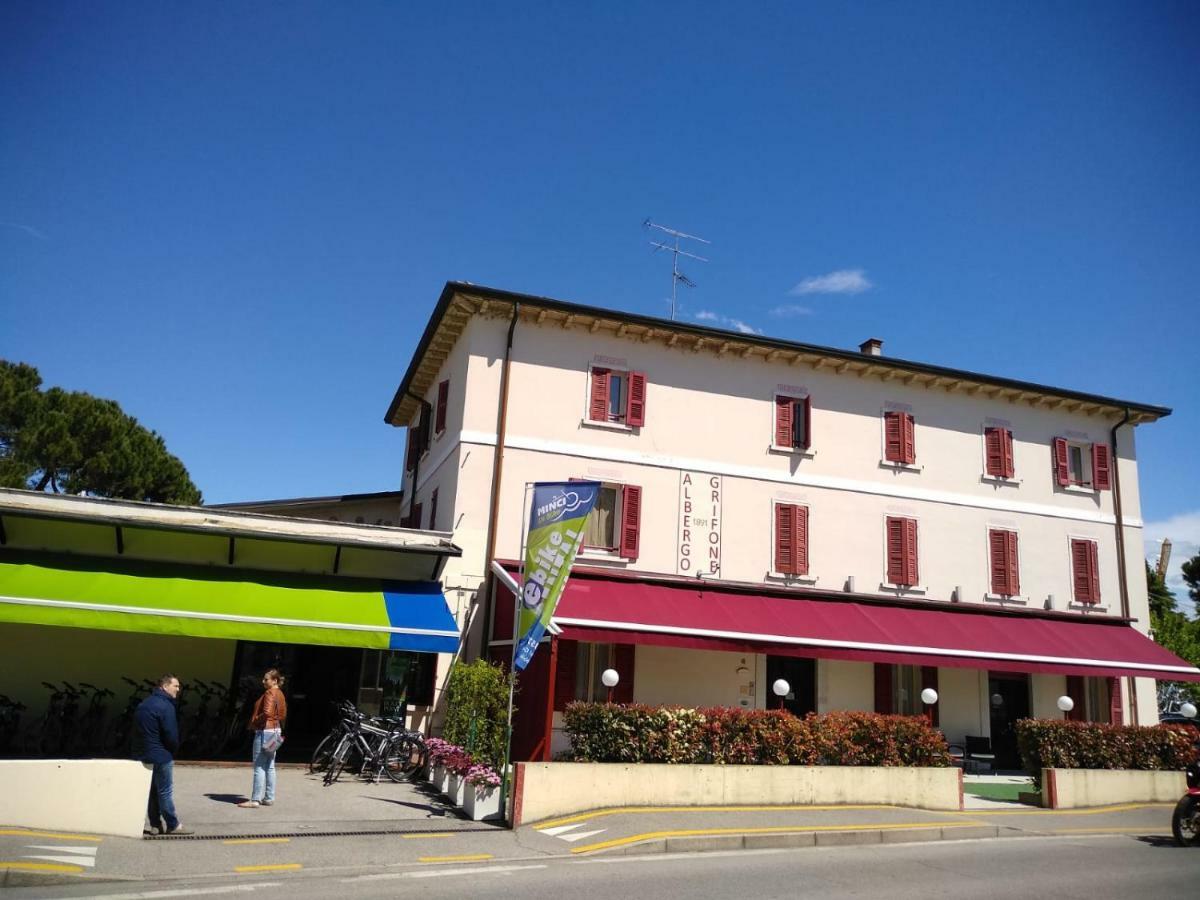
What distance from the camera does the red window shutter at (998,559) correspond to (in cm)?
2172

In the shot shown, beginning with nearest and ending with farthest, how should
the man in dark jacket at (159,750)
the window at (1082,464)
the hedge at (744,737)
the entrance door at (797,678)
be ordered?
the man in dark jacket at (159,750)
the hedge at (744,737)
the entrance door at (797,678)
the window at (1082,464)

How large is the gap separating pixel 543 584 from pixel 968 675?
1338 cm

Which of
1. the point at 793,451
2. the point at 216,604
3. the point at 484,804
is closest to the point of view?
the point at 484,804

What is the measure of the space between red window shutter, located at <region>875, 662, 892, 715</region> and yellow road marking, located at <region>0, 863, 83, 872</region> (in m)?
16.1

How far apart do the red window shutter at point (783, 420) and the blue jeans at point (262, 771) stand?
41.4ft

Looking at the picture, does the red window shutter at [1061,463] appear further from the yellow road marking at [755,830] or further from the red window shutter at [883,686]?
the yellow road marking at [755,830]

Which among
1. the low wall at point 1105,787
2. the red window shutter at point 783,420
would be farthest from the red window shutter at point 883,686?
the red window shutter at point 783,420

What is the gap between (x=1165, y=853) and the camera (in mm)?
11664

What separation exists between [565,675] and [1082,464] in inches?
574

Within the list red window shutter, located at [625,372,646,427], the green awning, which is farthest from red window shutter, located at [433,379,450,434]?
the green awning

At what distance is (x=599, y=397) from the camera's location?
19500mm

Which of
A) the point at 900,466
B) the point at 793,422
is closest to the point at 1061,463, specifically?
the point at 900,466

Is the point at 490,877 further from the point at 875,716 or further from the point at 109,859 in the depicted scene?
the point at 875,716

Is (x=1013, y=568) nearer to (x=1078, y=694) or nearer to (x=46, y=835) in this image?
(x=1078, y=694)
